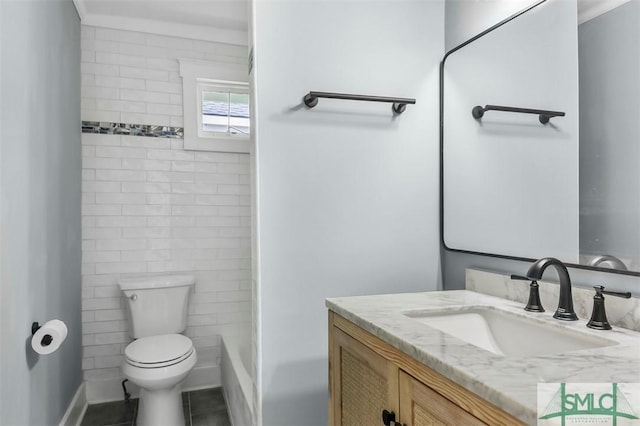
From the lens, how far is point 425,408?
893 mm

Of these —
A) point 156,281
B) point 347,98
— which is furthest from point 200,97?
point 347,98

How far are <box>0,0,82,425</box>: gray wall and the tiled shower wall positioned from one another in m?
0.18

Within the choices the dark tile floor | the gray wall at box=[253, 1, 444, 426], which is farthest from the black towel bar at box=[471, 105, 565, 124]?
the dark tile floor

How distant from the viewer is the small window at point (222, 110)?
9.85 feet

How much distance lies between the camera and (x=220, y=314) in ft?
9.86

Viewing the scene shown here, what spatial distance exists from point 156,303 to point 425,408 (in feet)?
7.28

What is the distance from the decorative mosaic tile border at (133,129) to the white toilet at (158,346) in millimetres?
987

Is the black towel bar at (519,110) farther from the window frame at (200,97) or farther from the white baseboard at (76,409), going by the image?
the white baseboard at (76,409)

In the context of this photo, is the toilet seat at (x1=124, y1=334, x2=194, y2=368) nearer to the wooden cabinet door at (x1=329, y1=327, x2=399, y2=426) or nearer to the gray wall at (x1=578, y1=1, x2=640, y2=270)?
the wooden cabinet door at (x1=329, y1=327, x2=399, y2=426)

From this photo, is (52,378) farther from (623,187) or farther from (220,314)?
(623,187)

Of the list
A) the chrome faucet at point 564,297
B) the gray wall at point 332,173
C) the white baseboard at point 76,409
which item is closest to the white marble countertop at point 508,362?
the chrome faucet at point 564,297

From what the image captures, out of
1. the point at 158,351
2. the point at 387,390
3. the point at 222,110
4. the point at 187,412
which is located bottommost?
the point at 187,412

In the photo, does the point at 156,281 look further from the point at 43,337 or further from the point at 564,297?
the point at 564,297

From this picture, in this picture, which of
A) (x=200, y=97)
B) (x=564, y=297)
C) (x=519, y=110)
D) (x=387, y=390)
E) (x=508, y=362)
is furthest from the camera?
(x=200, y=97)
